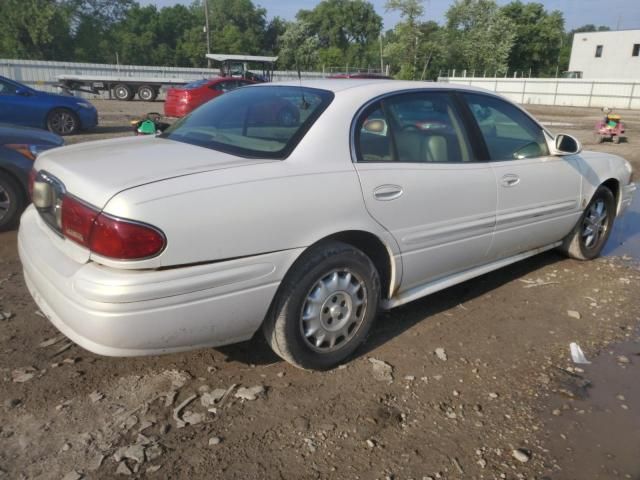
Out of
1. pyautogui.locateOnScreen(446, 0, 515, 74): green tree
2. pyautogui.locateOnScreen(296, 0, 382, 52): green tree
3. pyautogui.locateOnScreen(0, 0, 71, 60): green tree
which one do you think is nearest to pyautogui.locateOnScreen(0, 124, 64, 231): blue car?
pyautogui.locateOnScreen(446, 0, 515, 74): green tree

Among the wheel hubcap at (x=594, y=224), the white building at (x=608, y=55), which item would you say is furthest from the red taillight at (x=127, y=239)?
the white building at (x=608, y=55)

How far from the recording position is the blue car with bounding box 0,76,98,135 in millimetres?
10688

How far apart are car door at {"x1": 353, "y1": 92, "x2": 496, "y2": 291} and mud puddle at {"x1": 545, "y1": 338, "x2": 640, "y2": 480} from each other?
0.99m

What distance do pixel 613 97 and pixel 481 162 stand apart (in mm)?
34480

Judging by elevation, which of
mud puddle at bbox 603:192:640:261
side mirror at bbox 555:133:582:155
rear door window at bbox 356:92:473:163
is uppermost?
rear door window at bbox 356:92:473:163

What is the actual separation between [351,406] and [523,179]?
212cm

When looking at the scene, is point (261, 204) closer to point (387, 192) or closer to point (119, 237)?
point (119, 237)

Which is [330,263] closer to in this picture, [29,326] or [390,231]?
[390,231]

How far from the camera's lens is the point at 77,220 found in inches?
94.8

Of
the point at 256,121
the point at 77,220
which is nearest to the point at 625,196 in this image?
the point at 256,121

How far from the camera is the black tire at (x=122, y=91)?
27812mm

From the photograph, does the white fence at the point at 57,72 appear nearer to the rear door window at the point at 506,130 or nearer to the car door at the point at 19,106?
the car door at the point at 19,106

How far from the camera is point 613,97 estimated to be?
32.7 meters

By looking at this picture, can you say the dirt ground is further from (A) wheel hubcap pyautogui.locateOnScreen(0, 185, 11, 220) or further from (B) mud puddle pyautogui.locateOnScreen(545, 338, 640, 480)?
(A) wheel hubcap pyautogui.locateOnScreen(0, 185, 11, 220)
